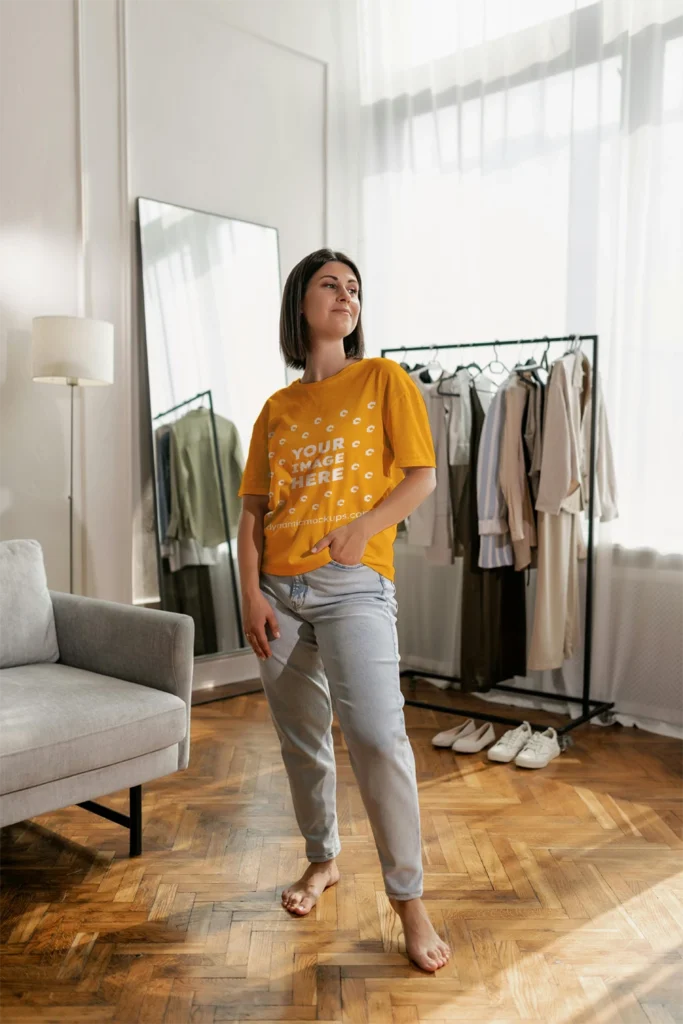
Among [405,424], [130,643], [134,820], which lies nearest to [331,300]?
[405,424]

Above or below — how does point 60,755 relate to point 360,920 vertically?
above

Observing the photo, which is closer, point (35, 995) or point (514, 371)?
point (35, 995)

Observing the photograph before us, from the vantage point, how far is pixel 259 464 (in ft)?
7.13

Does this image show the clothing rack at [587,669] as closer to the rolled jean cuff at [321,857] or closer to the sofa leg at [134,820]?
the rolled jean cuff at [321,857]

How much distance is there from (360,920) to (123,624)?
1.04 metres

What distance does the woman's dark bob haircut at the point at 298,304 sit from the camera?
2051 mm

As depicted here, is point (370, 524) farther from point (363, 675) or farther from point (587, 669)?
point (587, 669)

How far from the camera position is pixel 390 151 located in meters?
4.68

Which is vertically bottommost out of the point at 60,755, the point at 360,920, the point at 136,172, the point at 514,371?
the point at 360,920

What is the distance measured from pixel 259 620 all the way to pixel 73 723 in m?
0.59

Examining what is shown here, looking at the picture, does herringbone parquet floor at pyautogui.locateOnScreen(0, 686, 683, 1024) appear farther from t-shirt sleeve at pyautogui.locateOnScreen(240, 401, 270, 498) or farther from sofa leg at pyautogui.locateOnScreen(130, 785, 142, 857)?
t-shirt sleeve at pyautogui.locateOnScreen(240, 401, 270, 498)

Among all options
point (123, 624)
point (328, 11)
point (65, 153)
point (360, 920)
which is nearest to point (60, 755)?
point (123, 624)

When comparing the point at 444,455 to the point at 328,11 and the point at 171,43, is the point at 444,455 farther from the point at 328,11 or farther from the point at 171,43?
the point at 328,11

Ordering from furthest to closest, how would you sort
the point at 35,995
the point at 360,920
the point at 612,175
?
1. the point at 612,175
2. the point at 360,920
3. the point at 35,995
